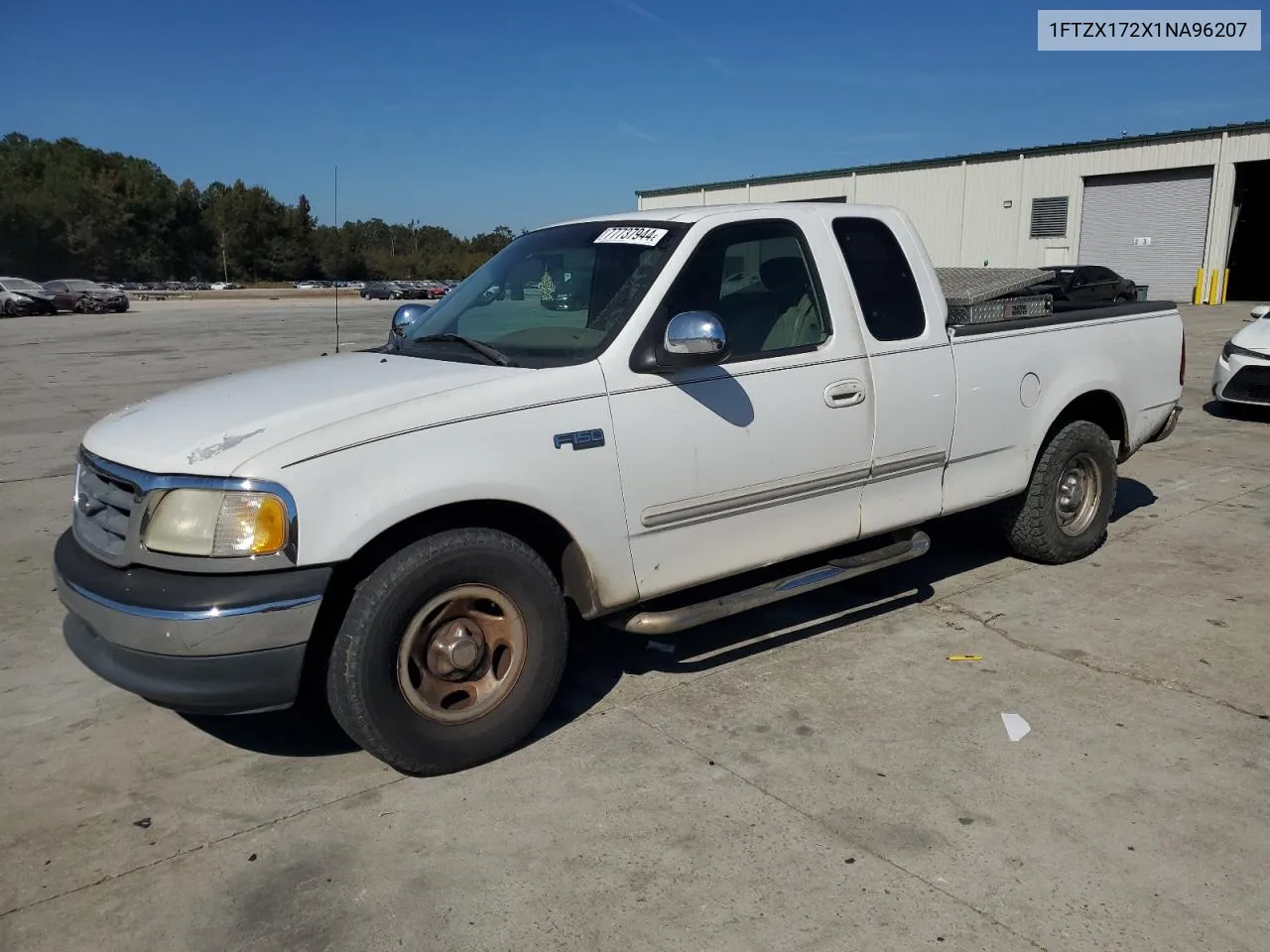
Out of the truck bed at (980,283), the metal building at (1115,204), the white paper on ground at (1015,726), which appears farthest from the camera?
the metal building at (1115,204)

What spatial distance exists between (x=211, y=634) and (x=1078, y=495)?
477 centimetres

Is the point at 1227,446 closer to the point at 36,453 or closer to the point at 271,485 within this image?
the point at 271,485

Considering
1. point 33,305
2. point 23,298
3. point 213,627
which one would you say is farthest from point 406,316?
point 33,305

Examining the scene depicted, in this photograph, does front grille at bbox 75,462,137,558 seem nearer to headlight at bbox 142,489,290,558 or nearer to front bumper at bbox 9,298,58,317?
headlight at bbox 142,489,290,558

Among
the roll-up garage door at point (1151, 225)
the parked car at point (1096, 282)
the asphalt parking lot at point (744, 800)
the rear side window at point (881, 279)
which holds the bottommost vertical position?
the asphalt parking lot at point (744, 800)

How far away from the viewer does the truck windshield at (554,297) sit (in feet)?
12.9

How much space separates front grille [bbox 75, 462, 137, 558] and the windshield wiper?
134 centimetres

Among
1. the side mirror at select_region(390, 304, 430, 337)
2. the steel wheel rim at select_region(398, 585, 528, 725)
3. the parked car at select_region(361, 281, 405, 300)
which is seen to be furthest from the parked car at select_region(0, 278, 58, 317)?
the steel wheel rim at select_region(398, 585, 528, 725)

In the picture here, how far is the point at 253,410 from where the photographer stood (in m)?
3.52

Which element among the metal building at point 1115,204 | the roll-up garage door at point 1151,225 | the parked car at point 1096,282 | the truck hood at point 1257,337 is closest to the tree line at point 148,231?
the metal building at point 1115,204

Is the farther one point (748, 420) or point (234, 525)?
point (748, 420)

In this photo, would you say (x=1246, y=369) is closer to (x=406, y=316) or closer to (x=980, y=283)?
(x=980, y=283)

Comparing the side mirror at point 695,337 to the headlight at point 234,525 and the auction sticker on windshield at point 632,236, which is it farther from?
the headlight at point 234,525

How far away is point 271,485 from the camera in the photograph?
312cm
